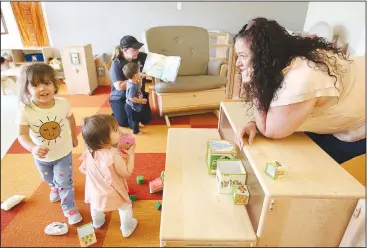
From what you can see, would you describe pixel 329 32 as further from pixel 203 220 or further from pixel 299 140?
pixel 203 220

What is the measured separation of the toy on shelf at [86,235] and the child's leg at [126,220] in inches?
4.6

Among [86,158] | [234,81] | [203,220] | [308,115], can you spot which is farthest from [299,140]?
[234,81]

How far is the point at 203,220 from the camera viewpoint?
71 centimetres

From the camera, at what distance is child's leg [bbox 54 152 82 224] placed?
3.22ft

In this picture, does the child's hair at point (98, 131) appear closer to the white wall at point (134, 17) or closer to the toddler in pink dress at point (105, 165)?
the toddler in pink dress at point (105, 165)

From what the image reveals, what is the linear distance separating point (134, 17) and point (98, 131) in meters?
2.07

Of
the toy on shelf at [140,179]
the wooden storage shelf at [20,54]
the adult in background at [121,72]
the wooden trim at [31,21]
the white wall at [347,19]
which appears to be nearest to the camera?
the toy on shelf at [140,179]

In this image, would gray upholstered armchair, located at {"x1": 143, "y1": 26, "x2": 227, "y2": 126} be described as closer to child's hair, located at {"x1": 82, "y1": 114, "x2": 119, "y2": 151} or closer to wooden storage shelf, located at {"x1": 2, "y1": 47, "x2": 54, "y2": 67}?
child's hair, located at {"x1": 82, "y1": 114, "x2": 119, "y2": 151}

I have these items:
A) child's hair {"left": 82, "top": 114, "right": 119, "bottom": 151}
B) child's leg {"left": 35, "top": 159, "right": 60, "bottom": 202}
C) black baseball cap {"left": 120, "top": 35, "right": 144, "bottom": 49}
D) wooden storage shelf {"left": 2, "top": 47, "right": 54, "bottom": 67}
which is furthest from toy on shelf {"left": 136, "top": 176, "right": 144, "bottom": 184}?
wooden storage shelf {"left": 2, "top": 47, "right": 54, "bottom": 67}

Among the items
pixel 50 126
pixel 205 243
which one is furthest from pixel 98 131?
pixel 205 243

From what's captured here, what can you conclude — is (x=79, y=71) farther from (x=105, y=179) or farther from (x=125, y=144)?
(x=105, y=179)

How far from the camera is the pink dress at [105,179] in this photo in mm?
826

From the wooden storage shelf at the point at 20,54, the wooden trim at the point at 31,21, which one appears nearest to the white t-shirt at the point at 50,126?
the wooden trim at the point at 31,21

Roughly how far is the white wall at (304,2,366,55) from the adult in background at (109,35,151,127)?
196 centimetres
